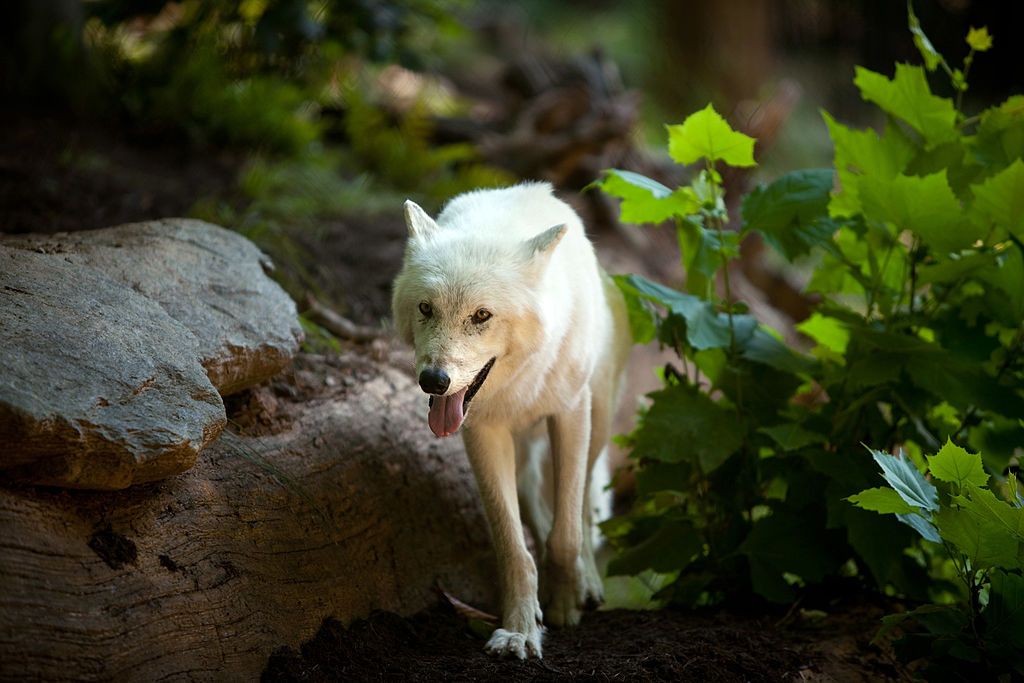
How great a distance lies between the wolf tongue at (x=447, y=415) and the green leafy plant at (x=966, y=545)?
1.37 meters

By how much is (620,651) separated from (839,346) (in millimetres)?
1860

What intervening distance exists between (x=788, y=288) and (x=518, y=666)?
21.4 ft

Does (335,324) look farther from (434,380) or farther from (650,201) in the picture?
(434,380)

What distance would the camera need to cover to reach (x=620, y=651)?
12.1 feet

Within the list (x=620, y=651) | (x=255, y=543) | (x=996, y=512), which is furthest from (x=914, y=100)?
(x=255, y=543)

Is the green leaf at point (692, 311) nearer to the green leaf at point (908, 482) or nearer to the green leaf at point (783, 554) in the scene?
the green leaf at point (783, 554)

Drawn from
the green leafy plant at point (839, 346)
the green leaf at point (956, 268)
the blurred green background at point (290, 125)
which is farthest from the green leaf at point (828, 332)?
the blurred green background at point (290, 125)

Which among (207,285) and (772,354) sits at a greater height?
(207,285)

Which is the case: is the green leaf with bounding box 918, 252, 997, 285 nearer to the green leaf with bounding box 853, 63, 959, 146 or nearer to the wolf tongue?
the green leaf with bounding box 853, 63, 959, 146

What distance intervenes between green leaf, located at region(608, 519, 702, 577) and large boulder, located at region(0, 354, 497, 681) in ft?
2.11

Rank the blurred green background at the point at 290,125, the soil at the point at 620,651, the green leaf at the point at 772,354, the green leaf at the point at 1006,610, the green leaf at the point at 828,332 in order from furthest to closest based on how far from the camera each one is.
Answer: the blurred green background at the point at 290,125, the green leaf at the point at 828,332, the green leaf at the point at 772,354, the soil at the point at 620,651, the green leaf at the point at 1006,610

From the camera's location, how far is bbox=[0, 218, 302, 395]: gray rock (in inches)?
149

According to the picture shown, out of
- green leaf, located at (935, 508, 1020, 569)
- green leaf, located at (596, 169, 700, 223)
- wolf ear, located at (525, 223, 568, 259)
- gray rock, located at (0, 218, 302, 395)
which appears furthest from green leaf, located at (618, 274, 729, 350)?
gray rock, located at (0, 218, 302, 395)

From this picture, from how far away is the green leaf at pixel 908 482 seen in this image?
3.11 meters
